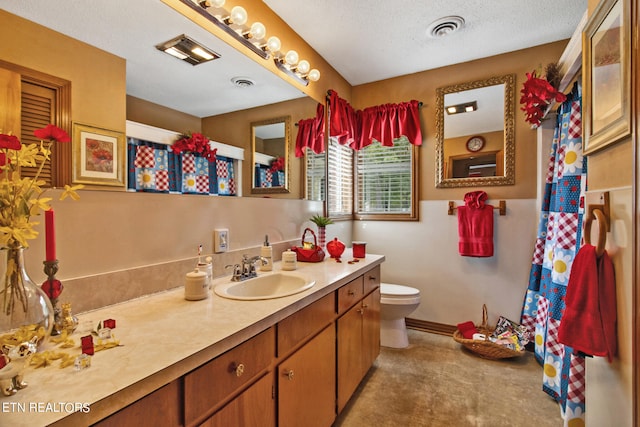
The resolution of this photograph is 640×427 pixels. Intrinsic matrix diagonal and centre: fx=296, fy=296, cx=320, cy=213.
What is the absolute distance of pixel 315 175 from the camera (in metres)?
2.42

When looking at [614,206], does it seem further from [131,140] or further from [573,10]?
[573,10]

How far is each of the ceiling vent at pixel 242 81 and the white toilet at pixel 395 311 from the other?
1.78 meters

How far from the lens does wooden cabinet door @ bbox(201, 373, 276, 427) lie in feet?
A: 2.62

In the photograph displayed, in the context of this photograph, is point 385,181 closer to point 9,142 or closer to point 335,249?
point 335,249

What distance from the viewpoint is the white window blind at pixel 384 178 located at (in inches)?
115

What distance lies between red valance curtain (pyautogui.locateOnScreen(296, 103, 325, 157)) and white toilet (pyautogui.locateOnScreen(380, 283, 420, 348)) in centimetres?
130

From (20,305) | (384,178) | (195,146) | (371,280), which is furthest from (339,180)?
(20,305)

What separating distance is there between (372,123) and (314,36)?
1.02 m

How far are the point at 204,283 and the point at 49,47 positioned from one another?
881 mm

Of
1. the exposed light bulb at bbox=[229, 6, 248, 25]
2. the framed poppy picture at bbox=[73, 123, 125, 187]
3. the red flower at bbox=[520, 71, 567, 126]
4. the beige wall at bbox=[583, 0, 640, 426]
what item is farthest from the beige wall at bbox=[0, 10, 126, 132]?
the red flower at bbox=[520, 71, 567, 126]

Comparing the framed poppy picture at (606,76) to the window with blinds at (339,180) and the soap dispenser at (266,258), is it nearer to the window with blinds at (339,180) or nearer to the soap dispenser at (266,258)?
the soap dispenser at (266,258)

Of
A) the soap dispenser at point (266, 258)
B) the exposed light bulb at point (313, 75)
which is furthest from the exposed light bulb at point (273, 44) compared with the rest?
the soap dispenser at point (266, 258)

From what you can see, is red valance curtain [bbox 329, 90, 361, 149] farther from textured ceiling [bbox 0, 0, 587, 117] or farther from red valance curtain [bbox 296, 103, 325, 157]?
textured ceiling [bbox 0, 0, 587, 117]

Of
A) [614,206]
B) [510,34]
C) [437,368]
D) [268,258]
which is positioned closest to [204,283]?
[268,258]
